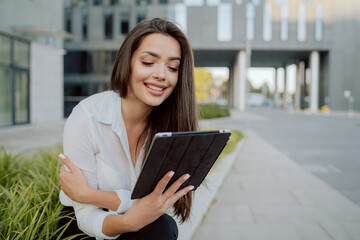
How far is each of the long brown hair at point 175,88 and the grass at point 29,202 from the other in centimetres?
77

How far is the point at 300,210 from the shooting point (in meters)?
4.14

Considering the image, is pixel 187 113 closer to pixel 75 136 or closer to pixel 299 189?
pixel 75 136

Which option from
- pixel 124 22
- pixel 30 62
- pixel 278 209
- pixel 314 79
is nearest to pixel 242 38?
pixel 314 79

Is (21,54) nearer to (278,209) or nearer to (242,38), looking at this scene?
(278,209)

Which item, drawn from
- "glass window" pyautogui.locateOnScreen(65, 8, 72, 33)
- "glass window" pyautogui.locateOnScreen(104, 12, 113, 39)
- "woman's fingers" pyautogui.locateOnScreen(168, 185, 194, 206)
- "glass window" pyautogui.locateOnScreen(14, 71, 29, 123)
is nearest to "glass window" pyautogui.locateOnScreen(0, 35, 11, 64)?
"glass window" pyautogui.locateOnScreen(14, 71, 29, 123)

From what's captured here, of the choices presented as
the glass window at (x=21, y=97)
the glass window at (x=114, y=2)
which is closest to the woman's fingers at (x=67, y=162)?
the glass window at (x=21, y=97)

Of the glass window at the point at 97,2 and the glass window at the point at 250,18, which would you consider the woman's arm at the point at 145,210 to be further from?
the glass window at the point at 250,18

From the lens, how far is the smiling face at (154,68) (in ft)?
6.04

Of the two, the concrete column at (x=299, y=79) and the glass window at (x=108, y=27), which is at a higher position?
the glass window at (x=108, y=27)

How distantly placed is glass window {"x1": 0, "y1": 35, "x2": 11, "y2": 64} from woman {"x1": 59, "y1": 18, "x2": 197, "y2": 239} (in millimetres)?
13006

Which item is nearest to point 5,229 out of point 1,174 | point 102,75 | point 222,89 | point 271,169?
point 1,174

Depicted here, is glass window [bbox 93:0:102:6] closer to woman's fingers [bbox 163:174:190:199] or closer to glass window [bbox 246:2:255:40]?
glass window [bbox 246:2:255:40]

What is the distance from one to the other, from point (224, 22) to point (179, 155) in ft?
113

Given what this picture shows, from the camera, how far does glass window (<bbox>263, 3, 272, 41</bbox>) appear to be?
34.5 m
